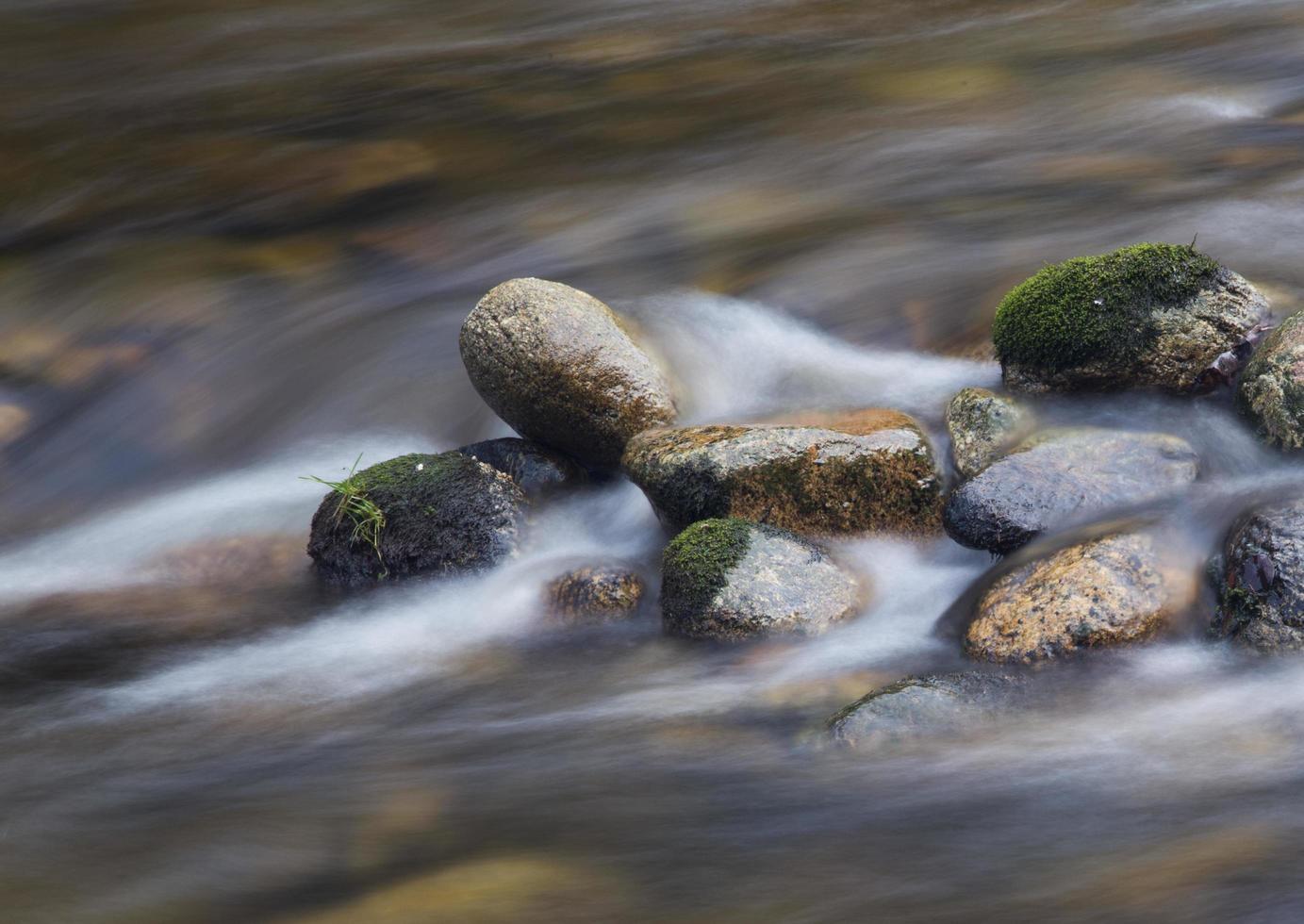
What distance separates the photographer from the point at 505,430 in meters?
7.10

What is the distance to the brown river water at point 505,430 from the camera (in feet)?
13.5

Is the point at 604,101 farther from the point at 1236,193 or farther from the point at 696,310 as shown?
Answer: the point at 1236,193

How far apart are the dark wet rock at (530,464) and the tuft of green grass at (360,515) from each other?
0.58 metres

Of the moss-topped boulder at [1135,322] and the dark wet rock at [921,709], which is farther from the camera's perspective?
the moss-topped boulder at [1135,322]

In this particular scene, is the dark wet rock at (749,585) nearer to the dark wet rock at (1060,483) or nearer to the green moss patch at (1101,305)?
the dark wet rock at (1060,483)

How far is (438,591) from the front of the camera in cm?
610

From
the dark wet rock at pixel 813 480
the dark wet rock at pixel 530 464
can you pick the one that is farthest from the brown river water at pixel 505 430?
the dark wet rock at pixel 813 480

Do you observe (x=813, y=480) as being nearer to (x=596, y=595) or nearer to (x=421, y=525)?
(x=596, y=595)

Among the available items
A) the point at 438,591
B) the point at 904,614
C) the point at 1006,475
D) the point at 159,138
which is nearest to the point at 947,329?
the point at 1006,475

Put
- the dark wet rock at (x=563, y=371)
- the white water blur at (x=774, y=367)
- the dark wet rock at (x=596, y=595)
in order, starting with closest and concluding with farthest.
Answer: the dark wet rock at (x=596, y=595)
the dark wet rock at (x=563, y=371)
the white water blur at (x=774, y=367)

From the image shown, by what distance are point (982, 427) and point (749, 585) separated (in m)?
1.41

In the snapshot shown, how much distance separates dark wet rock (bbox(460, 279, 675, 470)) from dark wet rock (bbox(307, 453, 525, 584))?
0.43 m

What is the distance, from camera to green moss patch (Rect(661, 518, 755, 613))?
17.7ft

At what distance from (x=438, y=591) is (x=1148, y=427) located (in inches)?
130
